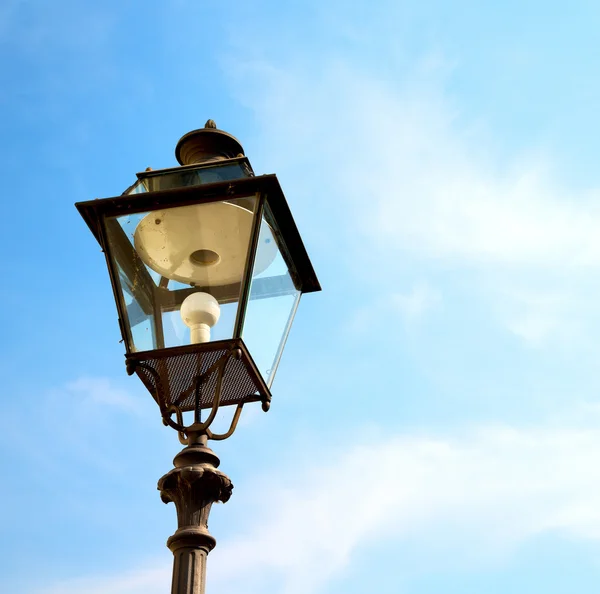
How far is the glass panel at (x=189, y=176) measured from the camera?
5746 mm

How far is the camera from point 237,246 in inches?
220

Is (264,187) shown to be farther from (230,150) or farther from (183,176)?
(230,150)

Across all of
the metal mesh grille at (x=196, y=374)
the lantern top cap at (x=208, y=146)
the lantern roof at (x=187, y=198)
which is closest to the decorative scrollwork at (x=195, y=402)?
the metal mesh grille at (x=196, y=374)

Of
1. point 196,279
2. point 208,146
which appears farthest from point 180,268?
point 208,146

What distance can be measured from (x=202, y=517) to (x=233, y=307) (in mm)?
1163

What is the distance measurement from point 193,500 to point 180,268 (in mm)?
1412

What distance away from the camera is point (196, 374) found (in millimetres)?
5406

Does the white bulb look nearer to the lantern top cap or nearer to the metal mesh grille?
the metal mesh grille

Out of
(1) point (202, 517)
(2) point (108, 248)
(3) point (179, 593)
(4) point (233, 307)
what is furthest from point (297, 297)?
(3) point (179, 593)

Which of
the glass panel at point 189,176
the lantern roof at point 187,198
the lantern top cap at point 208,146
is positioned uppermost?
the lantern top cap at point 208,146

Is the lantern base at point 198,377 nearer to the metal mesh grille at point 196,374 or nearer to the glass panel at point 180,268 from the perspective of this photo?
the metal mesh grille at point 196,374

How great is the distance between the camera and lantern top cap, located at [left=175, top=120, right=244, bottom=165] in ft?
20.9

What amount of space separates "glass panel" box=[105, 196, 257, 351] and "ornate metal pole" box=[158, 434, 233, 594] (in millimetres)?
651

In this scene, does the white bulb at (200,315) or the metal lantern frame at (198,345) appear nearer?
the metal lantern frame at (198,345)
